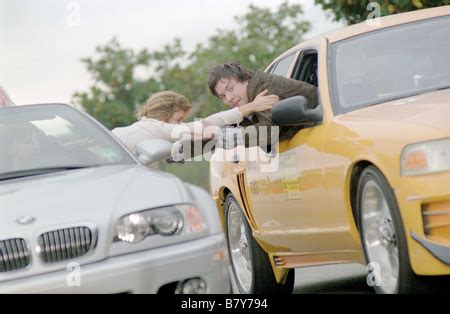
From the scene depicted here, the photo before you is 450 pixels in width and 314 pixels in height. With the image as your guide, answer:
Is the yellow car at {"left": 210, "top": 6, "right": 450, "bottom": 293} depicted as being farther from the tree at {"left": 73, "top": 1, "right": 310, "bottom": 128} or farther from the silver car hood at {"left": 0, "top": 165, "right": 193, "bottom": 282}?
the tree at {"left": 73, "top": 1, "right": 310, "bottom": 128}

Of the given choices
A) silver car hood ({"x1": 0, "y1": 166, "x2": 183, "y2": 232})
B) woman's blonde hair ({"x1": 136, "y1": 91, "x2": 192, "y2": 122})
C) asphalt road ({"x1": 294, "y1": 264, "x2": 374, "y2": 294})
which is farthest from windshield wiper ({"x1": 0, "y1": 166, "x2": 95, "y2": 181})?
woman's blonde hair ({"x1": 136, "y1": 91, "x2": 192, "y2": 122})

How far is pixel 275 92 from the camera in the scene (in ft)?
32.3

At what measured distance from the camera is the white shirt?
10391 mm

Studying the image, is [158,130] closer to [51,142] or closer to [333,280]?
[333,280]

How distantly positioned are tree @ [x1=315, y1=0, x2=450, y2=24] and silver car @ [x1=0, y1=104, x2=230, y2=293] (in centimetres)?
978

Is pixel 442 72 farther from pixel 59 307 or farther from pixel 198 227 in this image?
pixel 59 307

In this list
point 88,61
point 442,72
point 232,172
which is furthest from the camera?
point 88,61

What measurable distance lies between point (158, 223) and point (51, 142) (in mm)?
1629

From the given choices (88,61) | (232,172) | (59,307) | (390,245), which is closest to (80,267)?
(59,307)

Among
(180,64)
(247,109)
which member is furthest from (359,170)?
(180,64)

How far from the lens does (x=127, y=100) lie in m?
87.9

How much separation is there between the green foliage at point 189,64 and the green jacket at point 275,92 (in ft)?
133

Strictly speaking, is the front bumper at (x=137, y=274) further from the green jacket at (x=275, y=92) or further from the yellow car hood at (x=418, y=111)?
the green jacket at (x=275, y=92)

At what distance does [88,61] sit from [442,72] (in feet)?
254
